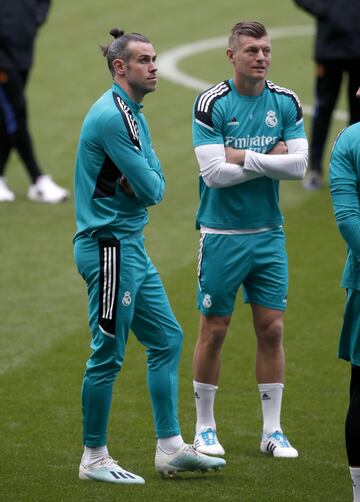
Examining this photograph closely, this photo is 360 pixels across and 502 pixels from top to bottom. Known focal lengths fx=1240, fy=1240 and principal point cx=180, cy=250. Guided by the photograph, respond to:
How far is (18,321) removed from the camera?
30.9 ft

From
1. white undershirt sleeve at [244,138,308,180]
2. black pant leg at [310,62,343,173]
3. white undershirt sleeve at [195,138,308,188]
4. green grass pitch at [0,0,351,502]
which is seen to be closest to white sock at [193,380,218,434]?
green grass pitch at [0,0,351,502]

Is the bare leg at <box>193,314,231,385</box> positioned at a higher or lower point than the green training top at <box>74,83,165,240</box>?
lower

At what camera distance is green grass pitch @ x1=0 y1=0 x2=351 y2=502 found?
6562mm

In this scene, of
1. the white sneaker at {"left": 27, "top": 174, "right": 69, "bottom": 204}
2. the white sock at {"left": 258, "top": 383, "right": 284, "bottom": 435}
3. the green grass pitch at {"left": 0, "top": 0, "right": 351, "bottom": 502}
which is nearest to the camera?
the green grass pitch at {"left": 0, "top": 0, "right": 351, "bottom": 502}

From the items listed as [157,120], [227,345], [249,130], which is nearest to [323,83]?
[157,120]

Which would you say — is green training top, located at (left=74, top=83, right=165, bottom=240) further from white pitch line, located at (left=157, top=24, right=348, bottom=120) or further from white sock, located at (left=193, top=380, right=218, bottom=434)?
white pitch line, located at (left=157, top=24, right=348, bottom=120)

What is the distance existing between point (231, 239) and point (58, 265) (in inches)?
162

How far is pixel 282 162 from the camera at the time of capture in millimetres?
6816

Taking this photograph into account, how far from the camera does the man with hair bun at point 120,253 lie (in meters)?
6.16

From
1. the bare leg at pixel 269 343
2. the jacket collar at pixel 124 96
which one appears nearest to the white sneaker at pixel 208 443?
the bare leg at pixel 269 343

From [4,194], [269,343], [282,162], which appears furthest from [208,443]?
[4,194]

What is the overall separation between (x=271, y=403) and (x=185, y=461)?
875mm

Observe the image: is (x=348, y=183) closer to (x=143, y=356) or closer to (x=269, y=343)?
(x=269, y=343)

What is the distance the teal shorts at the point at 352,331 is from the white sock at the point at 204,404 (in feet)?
4.49
